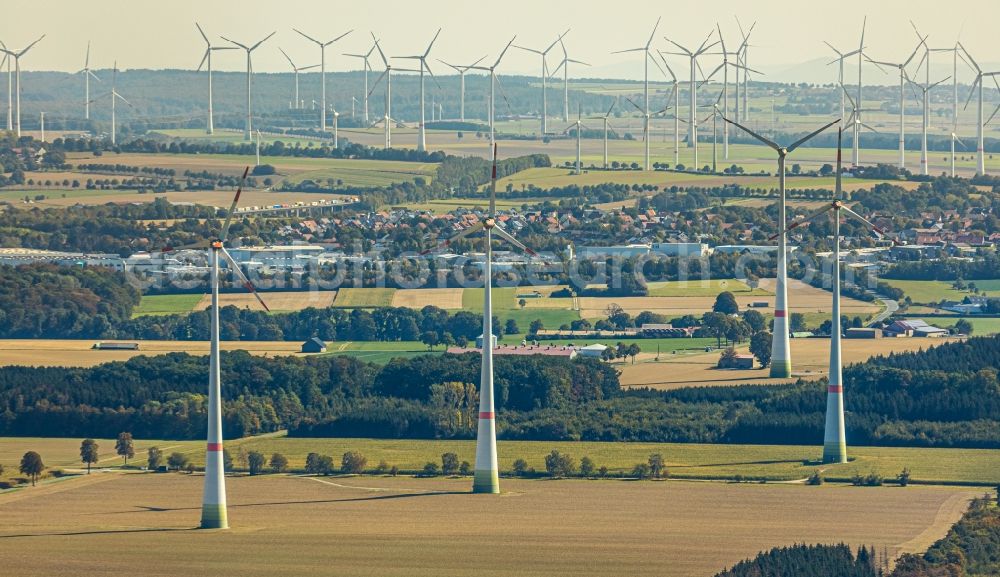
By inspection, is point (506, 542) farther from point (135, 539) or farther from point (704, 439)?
point (704, 439)

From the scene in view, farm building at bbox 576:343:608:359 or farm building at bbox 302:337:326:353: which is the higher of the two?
farm building at bbox 302:337:326:353

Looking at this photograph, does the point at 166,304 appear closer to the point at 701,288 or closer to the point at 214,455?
the point at 701,288

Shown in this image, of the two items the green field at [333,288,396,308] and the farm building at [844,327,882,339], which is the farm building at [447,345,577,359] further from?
the green field at [333,288,396,308]

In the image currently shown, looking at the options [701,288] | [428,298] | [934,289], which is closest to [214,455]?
[428,298]

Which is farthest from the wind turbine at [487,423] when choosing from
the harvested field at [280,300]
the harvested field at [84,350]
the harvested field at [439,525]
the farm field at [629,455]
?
the harvested field at [280,300]

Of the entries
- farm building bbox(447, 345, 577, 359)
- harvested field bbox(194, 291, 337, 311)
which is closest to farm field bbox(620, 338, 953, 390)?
farm building bbox(447, 345, 577, 359)

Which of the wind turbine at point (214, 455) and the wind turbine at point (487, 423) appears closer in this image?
the wind turbine at point (214, 455)

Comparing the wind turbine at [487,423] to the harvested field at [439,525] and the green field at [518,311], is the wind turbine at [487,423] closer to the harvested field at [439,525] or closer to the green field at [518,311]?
the harvested field at [439,525]
